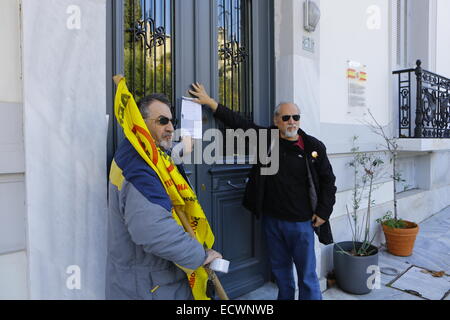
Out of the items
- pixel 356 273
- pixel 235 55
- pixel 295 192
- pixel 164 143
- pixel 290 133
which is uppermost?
pixel 235 55

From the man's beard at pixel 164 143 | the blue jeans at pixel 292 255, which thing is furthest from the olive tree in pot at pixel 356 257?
the man's beard at pixel 164 143

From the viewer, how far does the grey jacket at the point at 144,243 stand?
154 centimetres

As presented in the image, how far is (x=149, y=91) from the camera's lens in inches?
99.5

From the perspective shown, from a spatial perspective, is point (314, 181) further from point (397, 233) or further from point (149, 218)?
point (397, 233)

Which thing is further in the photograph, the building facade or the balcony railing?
the balcony railing

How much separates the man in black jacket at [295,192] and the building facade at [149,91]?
36 cm

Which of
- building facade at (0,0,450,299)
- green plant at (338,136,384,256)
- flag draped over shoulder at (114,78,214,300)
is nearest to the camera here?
flag draped over shoulder at (114,78,214,300)

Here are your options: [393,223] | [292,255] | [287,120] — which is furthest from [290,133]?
[393,223]

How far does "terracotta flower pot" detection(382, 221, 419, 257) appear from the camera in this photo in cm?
439

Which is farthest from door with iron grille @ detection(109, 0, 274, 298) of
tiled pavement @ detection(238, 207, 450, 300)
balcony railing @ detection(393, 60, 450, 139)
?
balcony railing @ detection(393, 60, 450, 139)

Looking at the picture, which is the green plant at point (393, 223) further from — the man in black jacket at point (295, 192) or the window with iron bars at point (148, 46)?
the window with iron bars at point (148, 46)

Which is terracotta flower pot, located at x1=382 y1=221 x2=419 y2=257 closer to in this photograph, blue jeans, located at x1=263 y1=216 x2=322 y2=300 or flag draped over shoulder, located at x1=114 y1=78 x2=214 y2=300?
blue jeans, located at x1=263 y1=216 x2=322 y2=300

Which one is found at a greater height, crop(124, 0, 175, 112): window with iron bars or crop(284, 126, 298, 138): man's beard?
crop(124, 0, 175, 112): window with iron bars

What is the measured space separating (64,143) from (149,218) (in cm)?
85
